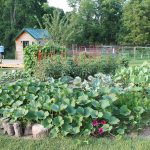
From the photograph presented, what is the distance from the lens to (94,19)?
44500 mm

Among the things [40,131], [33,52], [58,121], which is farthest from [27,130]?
[33,52]

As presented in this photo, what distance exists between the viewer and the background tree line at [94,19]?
125ft

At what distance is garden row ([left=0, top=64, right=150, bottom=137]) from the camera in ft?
14.1

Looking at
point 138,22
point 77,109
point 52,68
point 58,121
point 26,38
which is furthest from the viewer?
point 138,22

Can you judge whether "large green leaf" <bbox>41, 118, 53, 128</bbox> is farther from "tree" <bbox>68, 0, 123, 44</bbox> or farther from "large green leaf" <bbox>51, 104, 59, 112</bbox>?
"tree" <bbox>68, 0, 123, 44</bbox>

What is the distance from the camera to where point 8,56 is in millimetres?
38906

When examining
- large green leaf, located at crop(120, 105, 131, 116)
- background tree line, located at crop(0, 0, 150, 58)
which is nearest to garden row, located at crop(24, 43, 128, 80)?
large green leaf, located at crop(120, 105, 131, 116)

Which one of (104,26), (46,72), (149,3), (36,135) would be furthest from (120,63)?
(104,26)

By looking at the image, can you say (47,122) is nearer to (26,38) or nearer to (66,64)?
(66,64)

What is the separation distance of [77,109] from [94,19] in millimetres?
40918

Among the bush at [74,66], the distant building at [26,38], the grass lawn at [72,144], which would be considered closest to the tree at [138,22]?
the distant building at [26,38]

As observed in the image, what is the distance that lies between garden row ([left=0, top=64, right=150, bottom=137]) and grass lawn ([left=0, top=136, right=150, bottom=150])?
0.15 m

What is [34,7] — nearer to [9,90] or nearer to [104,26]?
[104,26]

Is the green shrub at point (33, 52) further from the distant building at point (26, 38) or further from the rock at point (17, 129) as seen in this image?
the distant building at point (26, 38)
